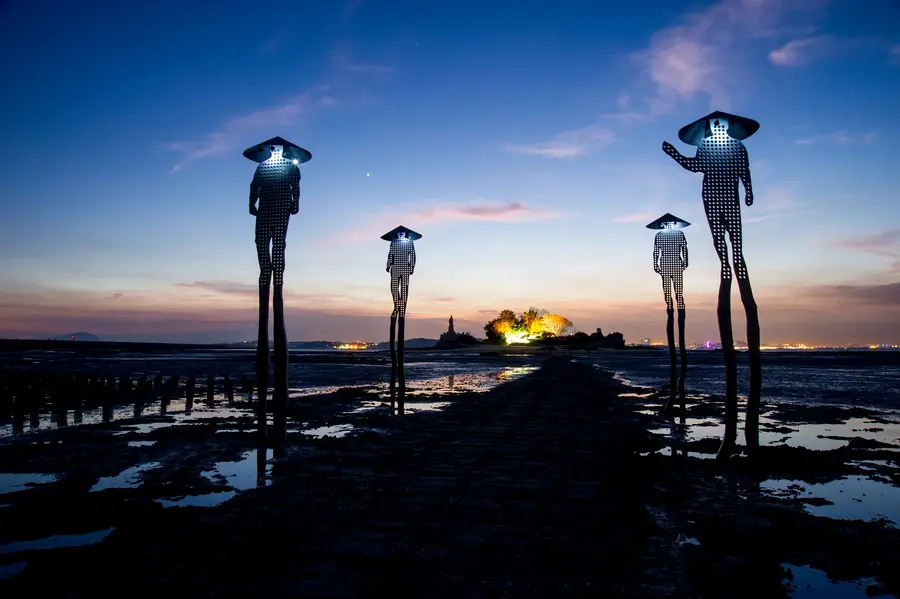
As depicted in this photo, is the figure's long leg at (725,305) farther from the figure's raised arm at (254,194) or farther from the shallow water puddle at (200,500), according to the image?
the figure's raised arm at (254,194)

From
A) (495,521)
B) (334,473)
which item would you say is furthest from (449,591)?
(334,473)

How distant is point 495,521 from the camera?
528 cm

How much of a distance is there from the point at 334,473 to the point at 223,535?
8.41 ft

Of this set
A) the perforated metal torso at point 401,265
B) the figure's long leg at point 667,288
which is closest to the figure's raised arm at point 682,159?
the figure's long leg at point 667,288

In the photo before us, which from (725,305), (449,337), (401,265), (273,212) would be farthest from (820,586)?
(449,337)

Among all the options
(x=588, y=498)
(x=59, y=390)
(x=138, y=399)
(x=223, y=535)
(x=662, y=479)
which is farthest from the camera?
(x=138, y=399)

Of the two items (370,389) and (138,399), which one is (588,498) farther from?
(370,389)

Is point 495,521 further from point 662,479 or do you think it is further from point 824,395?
point 824,395

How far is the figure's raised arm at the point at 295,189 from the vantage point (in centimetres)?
1016

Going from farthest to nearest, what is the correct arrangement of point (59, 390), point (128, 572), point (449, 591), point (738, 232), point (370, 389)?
point (370, 389), point (59, 390), point (738, 232), point (128, 572), point (449, 591)

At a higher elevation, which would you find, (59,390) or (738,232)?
(738,232)

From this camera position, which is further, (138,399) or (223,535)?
(138,399)

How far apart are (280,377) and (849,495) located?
8.84 meters

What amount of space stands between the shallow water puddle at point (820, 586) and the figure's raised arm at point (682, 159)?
6.17m
